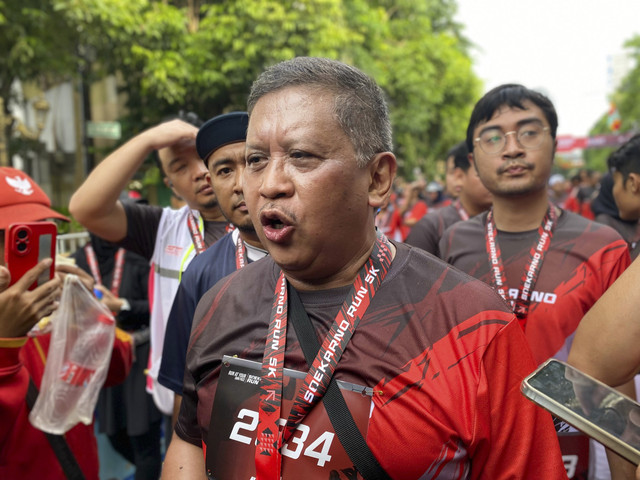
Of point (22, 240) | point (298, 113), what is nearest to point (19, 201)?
point (22, 240)

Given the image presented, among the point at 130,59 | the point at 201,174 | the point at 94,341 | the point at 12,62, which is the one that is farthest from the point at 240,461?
the point at 130,59

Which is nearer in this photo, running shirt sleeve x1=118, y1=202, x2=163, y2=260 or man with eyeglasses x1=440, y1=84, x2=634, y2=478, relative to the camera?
man with eyeglasses x1=440, y1=84, x2=634, y2=478

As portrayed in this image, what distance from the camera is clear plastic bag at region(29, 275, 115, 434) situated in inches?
95.9

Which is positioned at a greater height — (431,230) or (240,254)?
(240,254)

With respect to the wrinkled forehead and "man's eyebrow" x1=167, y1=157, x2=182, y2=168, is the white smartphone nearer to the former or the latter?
the wrinkled forehead

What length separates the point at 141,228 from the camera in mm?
3355

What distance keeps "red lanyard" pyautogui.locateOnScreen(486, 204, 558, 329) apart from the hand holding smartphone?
2.06 m

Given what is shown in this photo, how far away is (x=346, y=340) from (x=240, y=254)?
114cm

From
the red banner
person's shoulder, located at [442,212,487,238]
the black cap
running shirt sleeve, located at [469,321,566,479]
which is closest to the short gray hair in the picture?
running shirt sleeve, located at [469,321,566,479]

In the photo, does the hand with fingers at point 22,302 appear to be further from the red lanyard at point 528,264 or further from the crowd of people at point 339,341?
the red lanyard at point 528,264

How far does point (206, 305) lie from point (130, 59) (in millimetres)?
11943

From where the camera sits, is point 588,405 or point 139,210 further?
point 139,210

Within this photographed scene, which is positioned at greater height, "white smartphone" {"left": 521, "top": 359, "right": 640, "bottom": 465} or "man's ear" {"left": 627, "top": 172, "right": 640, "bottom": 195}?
"man's ear" {"left": 627, "top": 172, "right": 640, "bottom": 195}

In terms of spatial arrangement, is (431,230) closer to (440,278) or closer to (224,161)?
(224,161)
